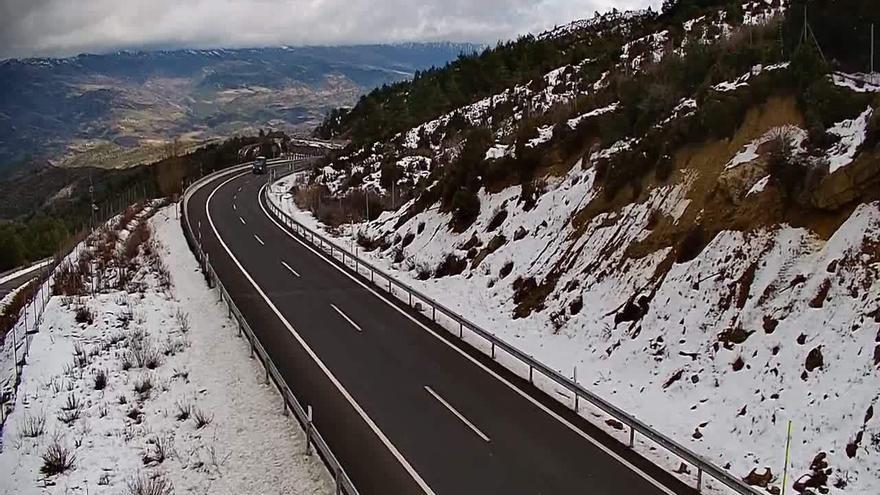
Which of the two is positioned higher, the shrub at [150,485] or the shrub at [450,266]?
the shrub at [450,266]

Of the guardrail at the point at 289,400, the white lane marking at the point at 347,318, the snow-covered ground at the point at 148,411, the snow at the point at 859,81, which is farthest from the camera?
the white lane marking at the point at 347,318

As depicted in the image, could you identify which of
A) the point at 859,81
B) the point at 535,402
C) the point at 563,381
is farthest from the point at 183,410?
the point at 859,81

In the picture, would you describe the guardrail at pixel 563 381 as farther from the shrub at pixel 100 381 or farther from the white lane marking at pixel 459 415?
the shrub at pixel 100 381

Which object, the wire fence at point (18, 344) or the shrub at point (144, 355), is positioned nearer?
the wire fence at point (18, 344)

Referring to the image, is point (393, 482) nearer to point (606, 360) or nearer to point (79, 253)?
point (606, 360)

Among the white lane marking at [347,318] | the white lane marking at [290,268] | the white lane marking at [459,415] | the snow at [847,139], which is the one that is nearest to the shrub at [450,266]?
the white lane marking at [347,318]

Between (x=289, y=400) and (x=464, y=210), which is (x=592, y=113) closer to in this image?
(x=464, y=210)
